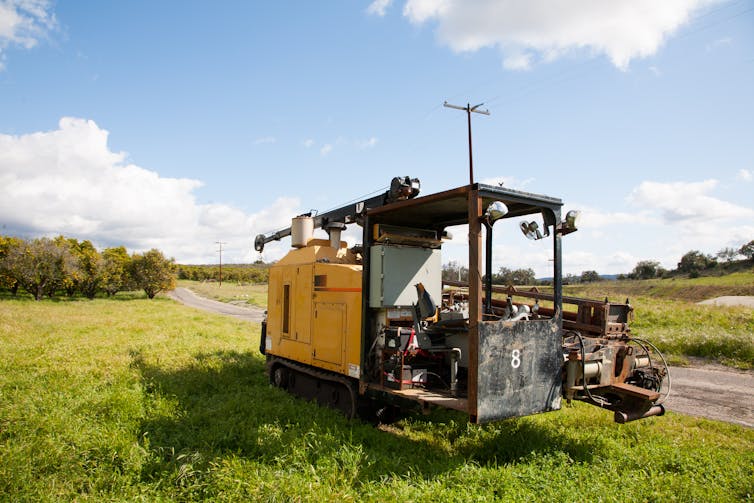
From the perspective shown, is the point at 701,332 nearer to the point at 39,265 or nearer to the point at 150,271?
the point at 39,265

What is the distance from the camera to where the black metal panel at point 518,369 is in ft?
17.0

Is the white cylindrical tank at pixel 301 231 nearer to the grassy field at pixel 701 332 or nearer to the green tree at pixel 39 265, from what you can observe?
the grassy field at pixel 701 332

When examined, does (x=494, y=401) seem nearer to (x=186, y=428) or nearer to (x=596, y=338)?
(x=596, y=338)

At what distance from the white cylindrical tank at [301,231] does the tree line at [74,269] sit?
34.4 metres

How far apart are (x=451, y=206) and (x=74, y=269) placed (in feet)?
128

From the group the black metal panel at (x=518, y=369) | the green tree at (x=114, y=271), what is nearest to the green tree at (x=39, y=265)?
the green tree at (x=114, y=271)

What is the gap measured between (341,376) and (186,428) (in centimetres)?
229

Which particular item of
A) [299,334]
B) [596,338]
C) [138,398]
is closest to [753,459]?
[596,338]

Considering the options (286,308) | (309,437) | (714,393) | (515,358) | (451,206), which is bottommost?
(714,393)

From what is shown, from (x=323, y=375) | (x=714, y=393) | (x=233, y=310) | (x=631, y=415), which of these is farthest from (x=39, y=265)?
(x=714, y=393)

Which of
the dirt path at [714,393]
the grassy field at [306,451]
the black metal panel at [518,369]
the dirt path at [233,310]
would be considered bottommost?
the dirt path at [233,310]

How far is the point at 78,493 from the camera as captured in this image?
502cm

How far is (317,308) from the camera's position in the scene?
791cm

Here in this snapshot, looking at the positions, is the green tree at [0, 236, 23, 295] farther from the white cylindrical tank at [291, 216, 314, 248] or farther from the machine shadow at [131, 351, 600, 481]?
the white cylindrical tank at [291, 216, 314, 248]
